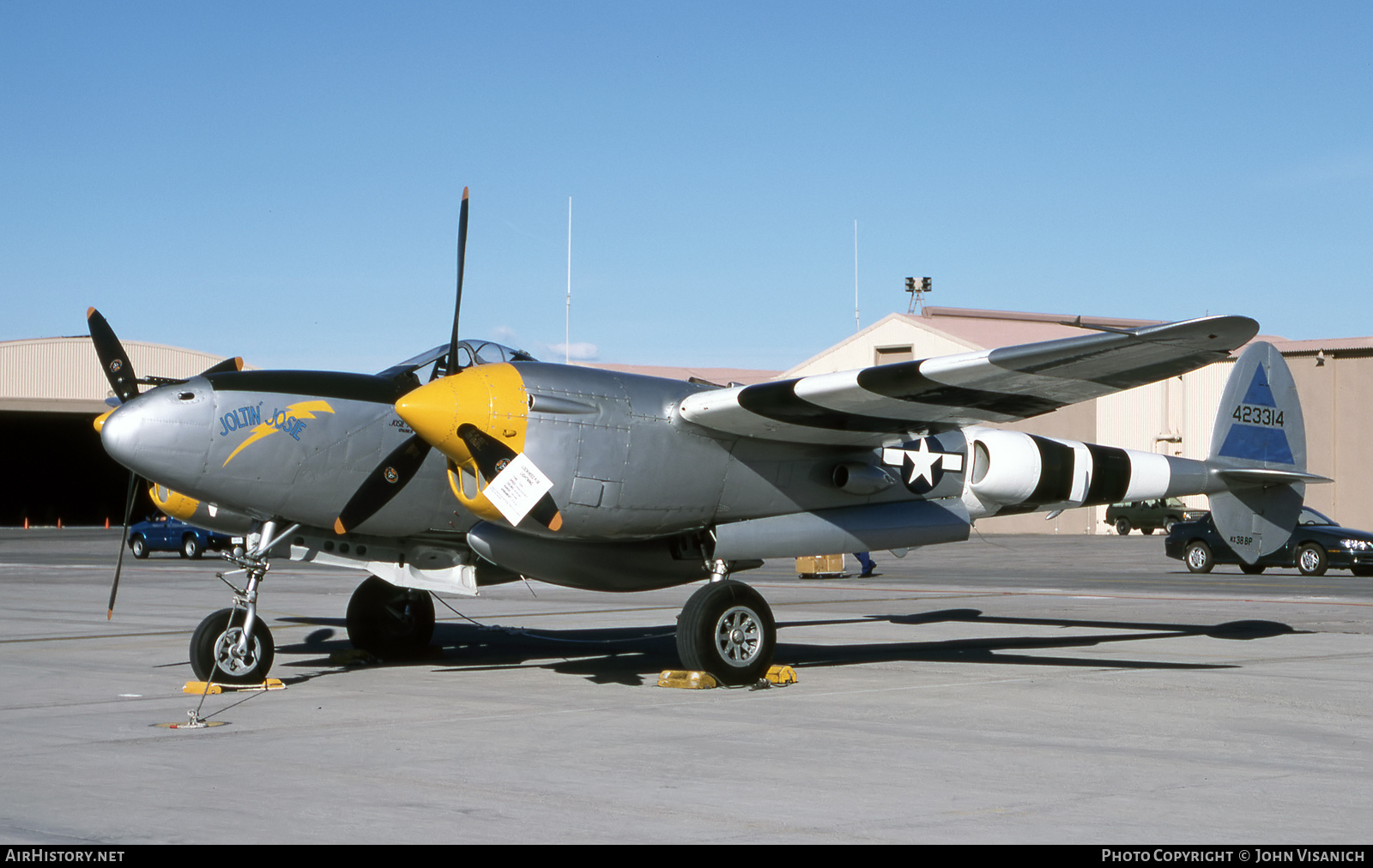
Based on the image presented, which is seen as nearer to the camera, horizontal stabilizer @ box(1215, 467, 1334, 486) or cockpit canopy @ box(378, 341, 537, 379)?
cockpit canopy @ box(378, 341, 537, 379)

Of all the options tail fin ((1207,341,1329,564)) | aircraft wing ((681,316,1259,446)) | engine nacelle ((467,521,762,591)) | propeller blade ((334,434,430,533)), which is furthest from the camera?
tail fin ((1207,341,1329,564))

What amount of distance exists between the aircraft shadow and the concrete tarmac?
8cm

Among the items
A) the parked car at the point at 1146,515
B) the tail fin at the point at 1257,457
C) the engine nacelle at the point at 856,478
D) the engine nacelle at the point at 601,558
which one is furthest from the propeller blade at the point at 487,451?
the parked car at the point at 1146,515

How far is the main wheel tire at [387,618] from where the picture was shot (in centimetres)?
1361

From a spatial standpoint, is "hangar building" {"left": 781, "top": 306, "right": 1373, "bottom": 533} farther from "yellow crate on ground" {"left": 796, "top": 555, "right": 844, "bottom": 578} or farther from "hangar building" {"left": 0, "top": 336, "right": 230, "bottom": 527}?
"hangar building" {"left": 0, "top": 336, "right": 230, "bottom": 527}

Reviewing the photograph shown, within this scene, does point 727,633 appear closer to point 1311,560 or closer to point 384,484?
point 384,484

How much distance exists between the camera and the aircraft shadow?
13.0 m

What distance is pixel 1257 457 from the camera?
15828mm

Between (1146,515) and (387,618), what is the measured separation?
46.8 metres

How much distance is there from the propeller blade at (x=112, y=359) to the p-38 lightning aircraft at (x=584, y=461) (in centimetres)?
2

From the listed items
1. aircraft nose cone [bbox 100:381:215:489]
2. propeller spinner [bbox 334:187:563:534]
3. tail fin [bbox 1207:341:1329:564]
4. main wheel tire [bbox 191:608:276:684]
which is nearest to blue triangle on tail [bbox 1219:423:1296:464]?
tail fin [bbox 1207:341:1329:564]

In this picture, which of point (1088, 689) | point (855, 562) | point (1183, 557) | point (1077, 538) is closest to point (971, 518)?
point (1088, 689)

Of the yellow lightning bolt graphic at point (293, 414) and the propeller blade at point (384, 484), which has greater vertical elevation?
the yellow lightning bolt graphic at point (293, 414)

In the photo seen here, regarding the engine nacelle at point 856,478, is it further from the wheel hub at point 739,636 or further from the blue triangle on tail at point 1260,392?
the blue triangle on tail at point 1260,392
